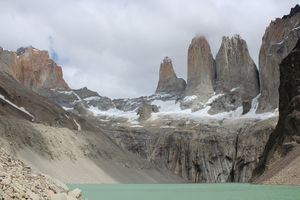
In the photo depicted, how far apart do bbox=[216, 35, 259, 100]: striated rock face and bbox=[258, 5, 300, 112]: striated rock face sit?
11.2 meters

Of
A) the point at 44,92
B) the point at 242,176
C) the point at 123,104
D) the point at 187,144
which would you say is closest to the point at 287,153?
the point at 242,176

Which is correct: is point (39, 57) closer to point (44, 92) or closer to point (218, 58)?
point (44, 92)

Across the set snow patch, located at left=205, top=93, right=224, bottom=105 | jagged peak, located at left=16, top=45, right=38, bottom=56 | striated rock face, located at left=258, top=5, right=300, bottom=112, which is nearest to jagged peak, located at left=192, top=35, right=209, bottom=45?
snow patch, located at left=205, top=93, right=224, bottom=105

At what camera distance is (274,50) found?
112m

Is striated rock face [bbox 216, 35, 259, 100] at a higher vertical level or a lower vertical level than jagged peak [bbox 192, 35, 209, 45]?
lower

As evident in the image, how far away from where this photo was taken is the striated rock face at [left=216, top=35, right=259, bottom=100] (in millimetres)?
131375

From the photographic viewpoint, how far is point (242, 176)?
9488 cm

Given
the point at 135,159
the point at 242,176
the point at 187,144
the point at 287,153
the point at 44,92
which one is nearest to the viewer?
the point at 287,153

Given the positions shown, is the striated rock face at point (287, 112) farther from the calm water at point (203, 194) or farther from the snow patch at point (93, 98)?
the snow patch at point (93, 98)

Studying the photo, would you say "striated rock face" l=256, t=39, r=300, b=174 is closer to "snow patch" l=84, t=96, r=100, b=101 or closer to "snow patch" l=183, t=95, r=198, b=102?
"snow patch" l=183, t=95, r=198, b=102

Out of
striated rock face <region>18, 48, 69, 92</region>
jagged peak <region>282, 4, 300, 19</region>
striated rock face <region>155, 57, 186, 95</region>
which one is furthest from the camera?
striated rock face <region>18, 48, 69, 92</region>

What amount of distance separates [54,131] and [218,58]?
95.7 metres

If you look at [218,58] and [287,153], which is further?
[218,58]

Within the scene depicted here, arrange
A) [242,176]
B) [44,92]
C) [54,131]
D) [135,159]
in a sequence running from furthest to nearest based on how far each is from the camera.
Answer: [44,92]
[242,176]
[135,159]
[54,131]
